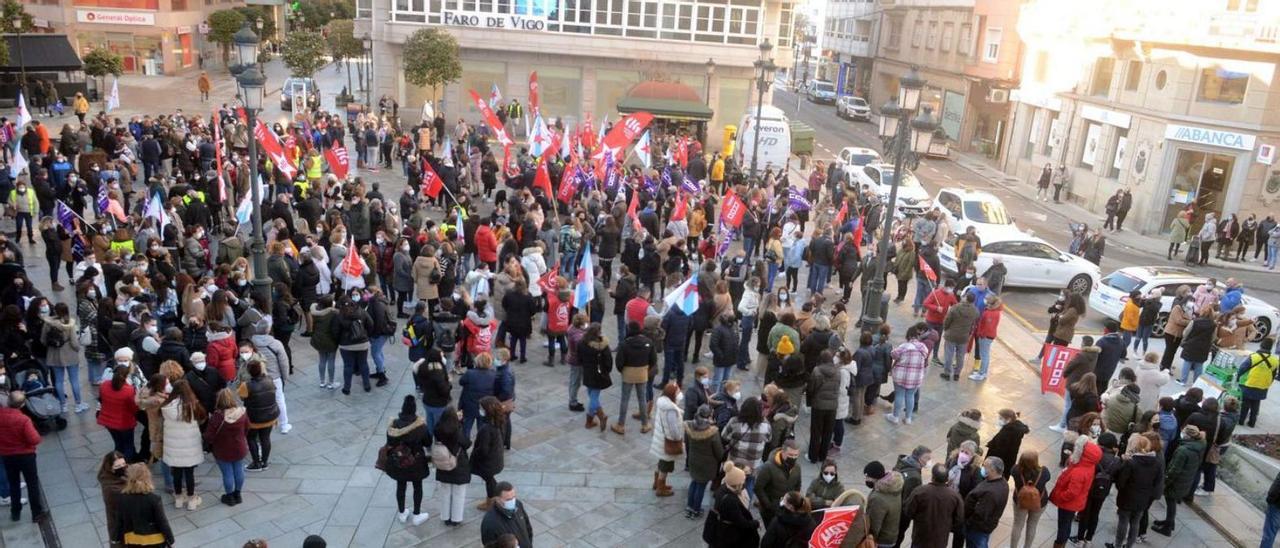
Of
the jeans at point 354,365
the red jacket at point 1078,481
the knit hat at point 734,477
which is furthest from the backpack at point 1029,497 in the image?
the jeans at point 354,365

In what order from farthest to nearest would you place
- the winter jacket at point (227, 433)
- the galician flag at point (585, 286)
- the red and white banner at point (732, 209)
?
1. the red and white banner at point (732, 209)
2. the galician flag at point (585, 286)
3. the winter jacket at point (227, 433)

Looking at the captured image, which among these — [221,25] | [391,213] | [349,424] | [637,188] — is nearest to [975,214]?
[637,188]

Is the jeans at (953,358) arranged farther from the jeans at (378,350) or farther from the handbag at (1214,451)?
the jeans at (378,350)

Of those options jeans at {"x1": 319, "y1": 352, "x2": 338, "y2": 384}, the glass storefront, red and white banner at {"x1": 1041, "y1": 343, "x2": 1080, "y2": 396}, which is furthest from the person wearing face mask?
the glass storefront

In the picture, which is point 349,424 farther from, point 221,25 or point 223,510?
point 221,25

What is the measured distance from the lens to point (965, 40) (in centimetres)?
5062

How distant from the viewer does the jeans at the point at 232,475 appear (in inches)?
411

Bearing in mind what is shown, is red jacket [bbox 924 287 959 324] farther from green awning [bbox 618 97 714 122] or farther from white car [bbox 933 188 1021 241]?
green awning [bbox 618 97 714 122]

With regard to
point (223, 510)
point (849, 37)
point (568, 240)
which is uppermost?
point (849, 37)

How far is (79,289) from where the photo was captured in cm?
1277

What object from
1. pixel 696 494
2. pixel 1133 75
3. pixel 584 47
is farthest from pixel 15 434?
pixel 1133 75

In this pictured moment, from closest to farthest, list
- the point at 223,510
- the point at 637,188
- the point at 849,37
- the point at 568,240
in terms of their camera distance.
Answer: the point at 223,510
the point at 568,240
the point at 637,188
the point at 849,37

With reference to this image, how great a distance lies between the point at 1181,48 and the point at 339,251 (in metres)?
28.9

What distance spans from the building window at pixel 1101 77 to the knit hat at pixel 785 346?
2945 centimetres
